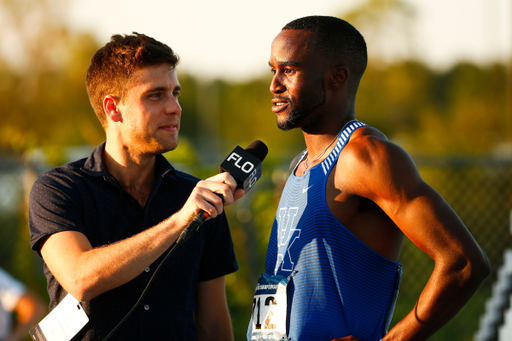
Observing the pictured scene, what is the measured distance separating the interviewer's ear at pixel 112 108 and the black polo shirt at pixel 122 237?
0.64 ft

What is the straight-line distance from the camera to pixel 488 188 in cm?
686

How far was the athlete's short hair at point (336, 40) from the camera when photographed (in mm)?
2545

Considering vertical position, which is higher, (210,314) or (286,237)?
(286,237)

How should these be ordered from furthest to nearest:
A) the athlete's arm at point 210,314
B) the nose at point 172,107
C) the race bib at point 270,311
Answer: the athlete's arm at point 210,314 < the nose at point 172,107 < the race bib at point 270,311

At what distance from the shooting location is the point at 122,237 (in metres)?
2.72

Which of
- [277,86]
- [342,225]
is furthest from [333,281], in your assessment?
[277,86]

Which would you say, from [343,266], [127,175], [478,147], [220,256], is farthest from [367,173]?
[478,147]

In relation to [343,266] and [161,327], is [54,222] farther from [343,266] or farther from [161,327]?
[343,266]

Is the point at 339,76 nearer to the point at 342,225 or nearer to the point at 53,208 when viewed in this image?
the point at 342,225

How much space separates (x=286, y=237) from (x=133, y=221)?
2.87 feet

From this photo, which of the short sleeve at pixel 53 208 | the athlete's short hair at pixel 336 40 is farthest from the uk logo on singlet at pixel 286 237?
the short sleeve at pixel 53 208

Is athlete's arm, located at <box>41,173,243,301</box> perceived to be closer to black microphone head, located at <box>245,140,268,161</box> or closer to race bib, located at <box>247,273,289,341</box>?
black microphone head, located at <box>245,140,268,161</box>

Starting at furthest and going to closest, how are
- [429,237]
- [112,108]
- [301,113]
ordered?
[112,108] → [301,113] → [429,237]

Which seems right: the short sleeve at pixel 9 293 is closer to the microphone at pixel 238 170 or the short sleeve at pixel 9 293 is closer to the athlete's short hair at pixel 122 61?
the athlete's short hair at pixel 122 61
